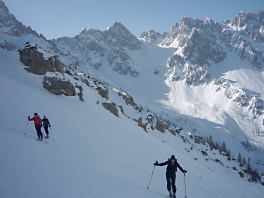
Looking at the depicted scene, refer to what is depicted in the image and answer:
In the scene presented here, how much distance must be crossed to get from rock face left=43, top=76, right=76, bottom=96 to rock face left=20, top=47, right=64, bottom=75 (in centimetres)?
301

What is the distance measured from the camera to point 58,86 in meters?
37.1

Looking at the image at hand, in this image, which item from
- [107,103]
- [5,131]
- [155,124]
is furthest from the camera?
[155,124]

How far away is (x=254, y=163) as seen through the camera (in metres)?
160

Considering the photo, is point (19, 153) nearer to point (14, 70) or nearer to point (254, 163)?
point (14, 70)

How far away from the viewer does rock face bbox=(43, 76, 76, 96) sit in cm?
3641

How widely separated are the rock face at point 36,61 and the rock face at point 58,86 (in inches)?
118

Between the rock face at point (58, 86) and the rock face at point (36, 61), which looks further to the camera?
the rock face at point (36, 61)

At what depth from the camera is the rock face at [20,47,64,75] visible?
39.0m

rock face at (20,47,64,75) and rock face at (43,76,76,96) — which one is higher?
rock face at (20,47,64,75)

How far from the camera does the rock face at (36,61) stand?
38969 mm

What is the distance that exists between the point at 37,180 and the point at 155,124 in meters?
71.0

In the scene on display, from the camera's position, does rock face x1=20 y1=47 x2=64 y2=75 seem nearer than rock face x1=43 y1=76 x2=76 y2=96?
No

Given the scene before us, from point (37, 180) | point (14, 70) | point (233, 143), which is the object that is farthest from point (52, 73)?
point (233, 143)

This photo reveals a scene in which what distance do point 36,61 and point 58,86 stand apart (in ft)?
27.0
